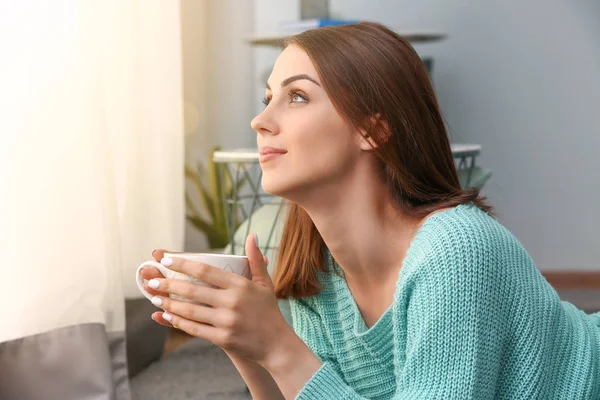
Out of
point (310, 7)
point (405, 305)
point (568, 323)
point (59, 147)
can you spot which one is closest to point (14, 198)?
point (59, 147)

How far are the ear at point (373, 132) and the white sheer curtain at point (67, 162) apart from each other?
2.61 feet

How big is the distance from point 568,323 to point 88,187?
109cm

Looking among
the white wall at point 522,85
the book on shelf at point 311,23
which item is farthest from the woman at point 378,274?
the white wall at point 522,85

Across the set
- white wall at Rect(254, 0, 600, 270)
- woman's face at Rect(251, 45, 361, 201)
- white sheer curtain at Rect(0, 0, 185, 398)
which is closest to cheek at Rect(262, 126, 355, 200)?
woman's face at Rect(251, 45, 361, 201)

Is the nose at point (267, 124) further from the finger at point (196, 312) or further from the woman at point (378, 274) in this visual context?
the finger at point (196, 312)

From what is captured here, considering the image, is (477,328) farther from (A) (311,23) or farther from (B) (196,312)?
(A) (311,23)

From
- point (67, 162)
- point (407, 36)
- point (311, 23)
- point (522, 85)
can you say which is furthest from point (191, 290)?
point (522, 85)

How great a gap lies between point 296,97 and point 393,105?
0.13 m

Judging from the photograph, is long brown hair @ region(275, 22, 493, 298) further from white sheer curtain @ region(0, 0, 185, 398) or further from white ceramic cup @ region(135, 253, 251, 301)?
white sheer curtain @ region(0, 0, 185, 398)

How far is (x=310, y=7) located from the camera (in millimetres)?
2914

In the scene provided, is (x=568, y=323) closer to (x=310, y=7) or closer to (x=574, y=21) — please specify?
(x=310, y=7)

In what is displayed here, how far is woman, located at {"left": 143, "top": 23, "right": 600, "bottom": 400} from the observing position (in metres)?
0.81

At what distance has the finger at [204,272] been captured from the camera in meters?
0.79

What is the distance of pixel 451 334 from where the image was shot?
810 mm
